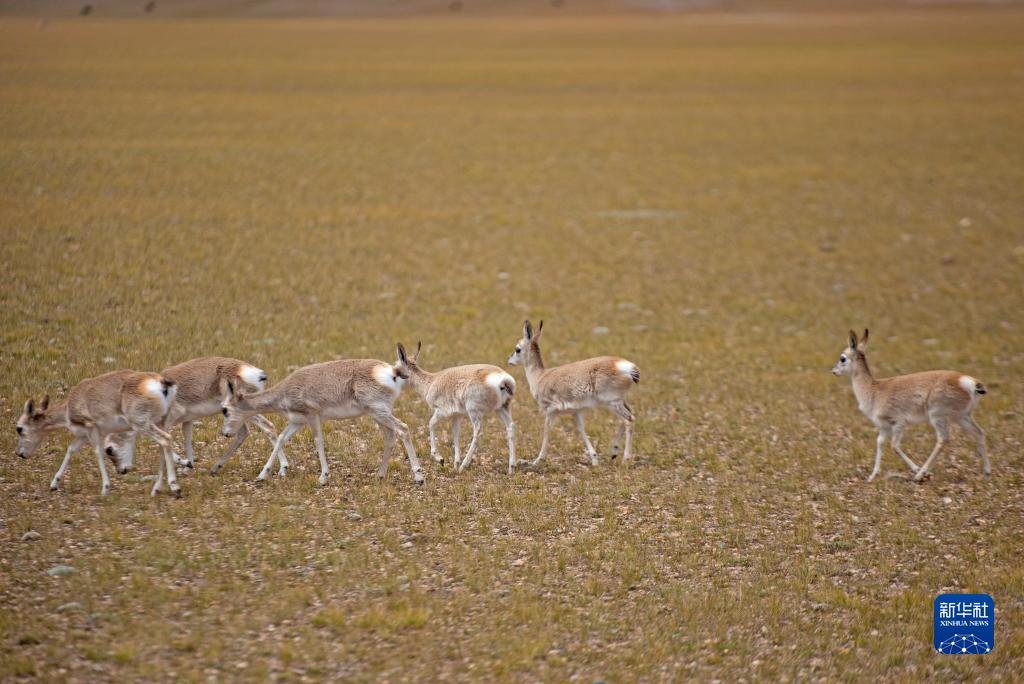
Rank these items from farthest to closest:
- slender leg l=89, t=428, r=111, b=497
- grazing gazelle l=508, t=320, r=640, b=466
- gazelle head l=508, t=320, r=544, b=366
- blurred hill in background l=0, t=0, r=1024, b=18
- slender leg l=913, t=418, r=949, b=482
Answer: blurred hill in background l=0, t=0, r=1024, b=18 < gazelle head l=508, t=320, r=544, b=366 < grazing gazelle l=508, t=320, r=640, b=466 < slender leg l=913, t=418, r=949, b=482 < slender leg l=89, t=428, r=111, b=497

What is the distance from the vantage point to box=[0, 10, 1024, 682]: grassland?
1009 centimetres

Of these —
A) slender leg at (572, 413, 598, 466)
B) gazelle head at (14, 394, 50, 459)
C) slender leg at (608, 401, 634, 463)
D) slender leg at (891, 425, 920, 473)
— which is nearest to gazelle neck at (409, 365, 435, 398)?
slender leg at (572, 413, 598, 466)

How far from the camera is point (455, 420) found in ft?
46.7

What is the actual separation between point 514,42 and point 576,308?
69.9 m

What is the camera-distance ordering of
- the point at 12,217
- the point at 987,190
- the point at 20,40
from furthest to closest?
1. the point at 20,40
2. the point at 987,190
3. the point at 12,217

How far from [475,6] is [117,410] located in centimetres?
13581

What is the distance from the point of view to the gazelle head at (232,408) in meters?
13.0

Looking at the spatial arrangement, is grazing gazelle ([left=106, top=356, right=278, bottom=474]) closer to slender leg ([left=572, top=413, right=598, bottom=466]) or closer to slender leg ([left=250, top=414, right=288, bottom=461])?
slender leg ([left=250, top=414, right=288, bottom=461])

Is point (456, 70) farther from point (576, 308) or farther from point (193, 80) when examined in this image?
point (576, 308)

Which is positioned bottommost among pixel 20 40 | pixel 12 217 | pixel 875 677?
pixel 875 677

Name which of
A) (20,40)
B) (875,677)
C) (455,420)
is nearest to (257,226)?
(455,420)

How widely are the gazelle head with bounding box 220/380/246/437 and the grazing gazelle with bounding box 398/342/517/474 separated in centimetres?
188

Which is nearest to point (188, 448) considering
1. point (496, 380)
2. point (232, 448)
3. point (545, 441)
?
point (232, 448)

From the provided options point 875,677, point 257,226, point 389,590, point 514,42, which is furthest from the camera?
point 514,42
